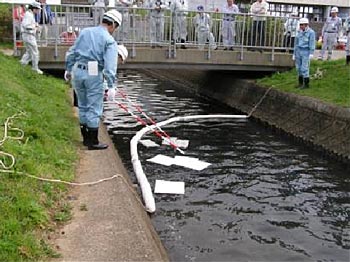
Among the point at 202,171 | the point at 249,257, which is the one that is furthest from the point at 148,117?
the point at 249,257

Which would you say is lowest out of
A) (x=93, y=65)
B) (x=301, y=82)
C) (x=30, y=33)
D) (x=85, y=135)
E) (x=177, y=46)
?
(x=85, y=135)

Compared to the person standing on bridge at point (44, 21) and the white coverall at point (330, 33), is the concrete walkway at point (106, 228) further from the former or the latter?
the white coverall at point (330, 33)

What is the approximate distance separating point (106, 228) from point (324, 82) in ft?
34.8

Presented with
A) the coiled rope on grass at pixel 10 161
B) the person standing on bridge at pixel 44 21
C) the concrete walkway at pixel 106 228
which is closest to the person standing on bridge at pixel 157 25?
the person standing on bridge at pixel 44 21

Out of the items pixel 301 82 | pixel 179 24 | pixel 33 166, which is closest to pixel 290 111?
pixel 301 82

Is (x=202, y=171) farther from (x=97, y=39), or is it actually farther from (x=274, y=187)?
(x=97, y=39)

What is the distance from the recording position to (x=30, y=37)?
47.4 ft

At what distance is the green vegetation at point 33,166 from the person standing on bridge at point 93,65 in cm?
75

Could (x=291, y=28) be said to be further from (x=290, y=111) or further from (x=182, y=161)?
(x=182, y=161)

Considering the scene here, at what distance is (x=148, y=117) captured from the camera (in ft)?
49.6

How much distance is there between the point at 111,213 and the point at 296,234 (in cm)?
264

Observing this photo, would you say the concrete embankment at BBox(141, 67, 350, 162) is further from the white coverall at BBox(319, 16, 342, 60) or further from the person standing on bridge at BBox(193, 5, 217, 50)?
the white coverall at BBox(319, 16, 342, 60)

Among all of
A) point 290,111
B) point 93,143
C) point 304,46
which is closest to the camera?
point 93,143

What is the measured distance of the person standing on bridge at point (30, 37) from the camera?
14383 millimetres
